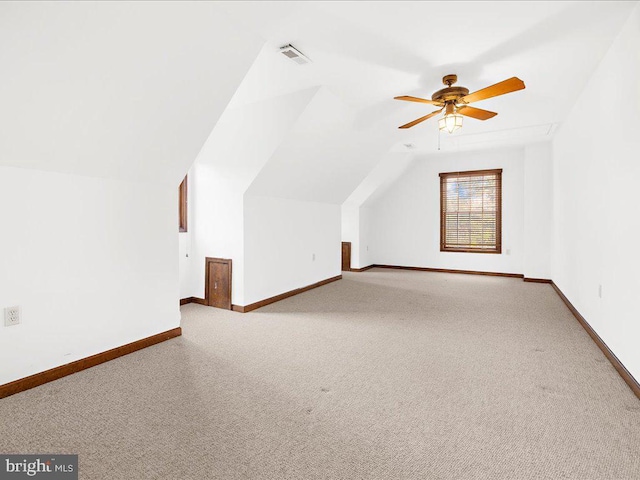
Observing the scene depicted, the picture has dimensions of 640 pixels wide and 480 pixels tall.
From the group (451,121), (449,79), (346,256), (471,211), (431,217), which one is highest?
(449,79)

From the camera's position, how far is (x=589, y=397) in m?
2.24

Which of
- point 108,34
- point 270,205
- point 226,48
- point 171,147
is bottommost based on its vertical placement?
point 270,205

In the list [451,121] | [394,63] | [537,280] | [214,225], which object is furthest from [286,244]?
[537,280]

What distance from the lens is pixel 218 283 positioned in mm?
4609

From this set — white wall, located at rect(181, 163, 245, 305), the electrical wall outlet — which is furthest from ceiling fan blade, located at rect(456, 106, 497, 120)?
the electrical wall outlet

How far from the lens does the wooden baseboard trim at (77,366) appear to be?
7.53 feet

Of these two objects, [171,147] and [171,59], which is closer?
[171,59]

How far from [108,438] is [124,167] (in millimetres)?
2013

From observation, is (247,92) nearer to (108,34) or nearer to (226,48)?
(226,48)

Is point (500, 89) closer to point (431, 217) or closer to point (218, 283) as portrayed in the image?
point (218, 283)

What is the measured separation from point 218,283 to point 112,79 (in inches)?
112

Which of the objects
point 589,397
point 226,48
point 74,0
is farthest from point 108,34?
point 589,397

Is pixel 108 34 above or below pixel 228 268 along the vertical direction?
above

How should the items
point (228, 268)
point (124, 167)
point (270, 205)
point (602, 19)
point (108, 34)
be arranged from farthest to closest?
point (270, 205)
point (228, 268)
point (124, 167)
point (602, 19)
point (108, 34)
